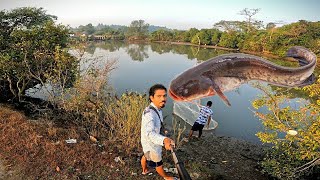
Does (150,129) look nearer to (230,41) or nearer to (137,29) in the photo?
(230,41)

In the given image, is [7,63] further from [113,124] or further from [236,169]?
[236,169]

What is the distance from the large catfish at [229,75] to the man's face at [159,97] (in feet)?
3.83

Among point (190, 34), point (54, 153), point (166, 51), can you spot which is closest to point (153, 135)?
point (54, 153)

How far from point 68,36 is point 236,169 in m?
8.34

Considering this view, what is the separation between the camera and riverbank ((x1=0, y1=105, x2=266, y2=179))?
17.7ft

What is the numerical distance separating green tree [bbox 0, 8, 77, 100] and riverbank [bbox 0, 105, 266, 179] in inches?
90.3

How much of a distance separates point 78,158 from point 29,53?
608 centimetres

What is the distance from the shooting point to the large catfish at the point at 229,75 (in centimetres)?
197

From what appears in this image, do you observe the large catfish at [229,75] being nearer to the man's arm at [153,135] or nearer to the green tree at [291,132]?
the man's arm at [153,135]

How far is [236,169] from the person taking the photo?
23.0 ft

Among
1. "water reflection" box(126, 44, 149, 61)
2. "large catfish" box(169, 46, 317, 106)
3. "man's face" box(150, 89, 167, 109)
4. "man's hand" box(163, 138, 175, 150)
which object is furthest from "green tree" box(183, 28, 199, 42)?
"large catfish" box(169, 46, 317, 106)

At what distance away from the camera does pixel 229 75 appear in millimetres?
2031

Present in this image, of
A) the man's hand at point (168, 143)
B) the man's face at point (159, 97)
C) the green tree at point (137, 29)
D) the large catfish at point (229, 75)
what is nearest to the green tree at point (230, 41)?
the green tree at point (137, 29)

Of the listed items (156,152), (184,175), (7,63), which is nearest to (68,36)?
(7,63)
